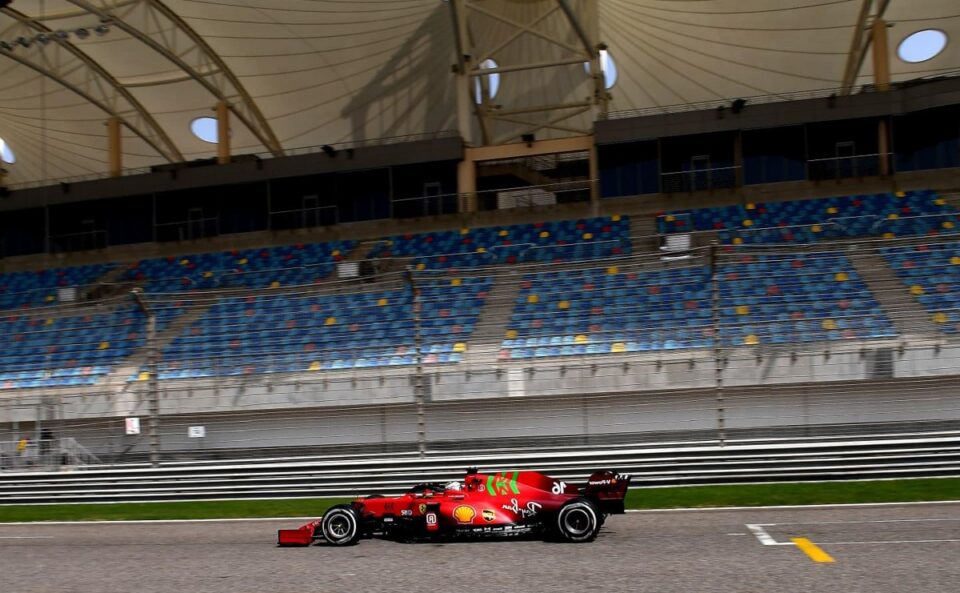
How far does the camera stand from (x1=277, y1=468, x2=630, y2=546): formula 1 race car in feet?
35.9

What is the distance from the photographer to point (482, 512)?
1104 centimetres

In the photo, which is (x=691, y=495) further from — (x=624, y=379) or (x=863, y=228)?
(x=863, y=228)

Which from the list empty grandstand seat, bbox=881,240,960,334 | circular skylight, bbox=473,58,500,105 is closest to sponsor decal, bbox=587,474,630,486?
empty grandstand seat, bbox=881,240,960,334

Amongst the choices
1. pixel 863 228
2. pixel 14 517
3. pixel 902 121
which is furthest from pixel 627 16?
pixel 14 517

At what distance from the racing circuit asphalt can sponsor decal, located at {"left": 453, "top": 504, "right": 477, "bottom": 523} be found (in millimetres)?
337

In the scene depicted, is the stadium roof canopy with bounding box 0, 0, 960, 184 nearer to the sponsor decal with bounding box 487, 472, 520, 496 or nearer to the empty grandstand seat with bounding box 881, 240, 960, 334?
the empty grandstand seat with bounding box 881, 240, 960, 334

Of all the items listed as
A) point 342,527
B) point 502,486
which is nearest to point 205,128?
point 342,527

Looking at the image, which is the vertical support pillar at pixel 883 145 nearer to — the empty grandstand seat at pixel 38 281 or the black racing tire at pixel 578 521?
the black racing tire at pixel 578 521

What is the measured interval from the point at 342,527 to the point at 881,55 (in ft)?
88.4

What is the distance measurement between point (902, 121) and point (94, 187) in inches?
1188

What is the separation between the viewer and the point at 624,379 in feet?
56.5

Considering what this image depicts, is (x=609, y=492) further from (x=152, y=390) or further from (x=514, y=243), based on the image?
(x=514, y=243)

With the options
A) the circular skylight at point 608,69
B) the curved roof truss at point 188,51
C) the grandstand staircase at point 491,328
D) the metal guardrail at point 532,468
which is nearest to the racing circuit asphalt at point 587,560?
the metal guardrail at point 532,468

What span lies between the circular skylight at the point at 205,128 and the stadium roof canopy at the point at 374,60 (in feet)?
1.58
